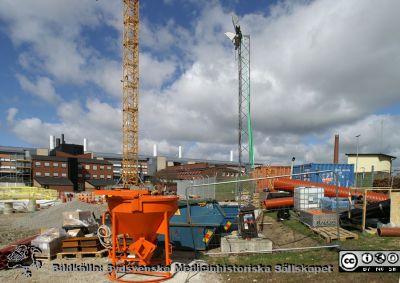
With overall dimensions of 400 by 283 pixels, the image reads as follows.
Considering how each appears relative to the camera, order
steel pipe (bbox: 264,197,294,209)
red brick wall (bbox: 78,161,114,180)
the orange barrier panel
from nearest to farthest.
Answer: the orange barrier panel
steel pipe (bbox: 264,197,294,209)
red brick wall (bbox: 78,161,114,180)

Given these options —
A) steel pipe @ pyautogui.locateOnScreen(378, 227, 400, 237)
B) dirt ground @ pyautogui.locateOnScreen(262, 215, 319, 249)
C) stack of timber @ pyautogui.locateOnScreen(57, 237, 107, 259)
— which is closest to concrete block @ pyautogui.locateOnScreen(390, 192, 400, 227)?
steel pipe @ pyautogui.locateOnScreen(378, 227, 400, 237)

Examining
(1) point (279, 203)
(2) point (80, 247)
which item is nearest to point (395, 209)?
(1) point (279, 203)

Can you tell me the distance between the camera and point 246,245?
27.3 feet

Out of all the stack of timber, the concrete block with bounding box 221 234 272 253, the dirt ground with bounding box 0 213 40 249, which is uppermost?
the concrete block with bounding box 221 234 272 253

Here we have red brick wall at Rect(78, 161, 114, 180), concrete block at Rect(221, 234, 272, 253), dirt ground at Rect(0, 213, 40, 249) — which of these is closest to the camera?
concrete block at Rect(221, 234, 272, 253)

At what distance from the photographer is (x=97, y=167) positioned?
78.1m

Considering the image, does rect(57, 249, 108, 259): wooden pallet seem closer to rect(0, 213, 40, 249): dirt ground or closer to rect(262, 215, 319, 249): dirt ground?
rect(0, 213, 40, 249): dirt ground

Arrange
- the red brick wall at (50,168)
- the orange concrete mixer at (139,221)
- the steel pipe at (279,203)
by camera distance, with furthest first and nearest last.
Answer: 1. the red brick wall at (50,168)
2. the steel pipe at (279,203)
3. the orange concrete mixer at (139,221)

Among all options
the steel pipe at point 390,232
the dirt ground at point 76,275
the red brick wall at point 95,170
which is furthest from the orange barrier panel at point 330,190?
the red brick wall at point 95,170

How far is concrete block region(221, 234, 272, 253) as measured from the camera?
8.25 m

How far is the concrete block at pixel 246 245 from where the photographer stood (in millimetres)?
8250

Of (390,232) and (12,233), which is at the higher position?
(390,232)

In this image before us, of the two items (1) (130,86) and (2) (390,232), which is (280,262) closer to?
(2) (390,232)

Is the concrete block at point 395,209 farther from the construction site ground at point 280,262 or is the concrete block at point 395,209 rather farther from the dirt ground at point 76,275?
the dirt ground at point 76,275
